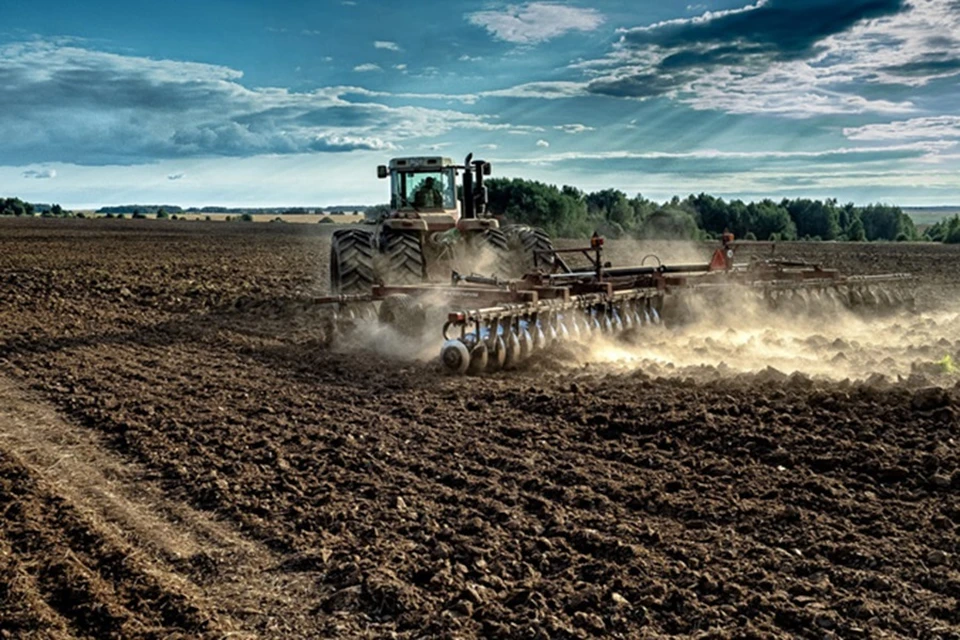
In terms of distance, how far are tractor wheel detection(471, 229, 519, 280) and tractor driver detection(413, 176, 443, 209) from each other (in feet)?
2.47

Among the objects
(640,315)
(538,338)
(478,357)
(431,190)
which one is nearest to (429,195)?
(431,190)

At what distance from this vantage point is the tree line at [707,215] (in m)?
55.5

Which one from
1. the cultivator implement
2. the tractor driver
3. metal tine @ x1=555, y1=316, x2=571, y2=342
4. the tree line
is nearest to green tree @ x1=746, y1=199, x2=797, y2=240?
the tree line

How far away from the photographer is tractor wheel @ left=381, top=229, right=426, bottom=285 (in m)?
11.9

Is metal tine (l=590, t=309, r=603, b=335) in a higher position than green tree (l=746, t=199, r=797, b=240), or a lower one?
lower

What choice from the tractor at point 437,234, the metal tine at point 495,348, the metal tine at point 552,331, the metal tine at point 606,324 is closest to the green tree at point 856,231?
the tractor at point 437,234

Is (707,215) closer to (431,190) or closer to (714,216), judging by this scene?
(714,216)

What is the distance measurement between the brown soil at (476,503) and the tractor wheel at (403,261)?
2.47 metres

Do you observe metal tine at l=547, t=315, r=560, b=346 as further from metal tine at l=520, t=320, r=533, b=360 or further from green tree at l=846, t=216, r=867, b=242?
green tree at l=846, t=216, r=867, b=242

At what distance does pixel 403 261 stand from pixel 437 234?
133 centimetres

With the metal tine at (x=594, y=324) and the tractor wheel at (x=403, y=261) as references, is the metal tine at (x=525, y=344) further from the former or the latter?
the tractor wheel at (x=403, y=261)

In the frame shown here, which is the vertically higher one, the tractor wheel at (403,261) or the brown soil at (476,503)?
the tractor wheel at (403,261)

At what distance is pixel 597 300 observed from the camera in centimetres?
1032

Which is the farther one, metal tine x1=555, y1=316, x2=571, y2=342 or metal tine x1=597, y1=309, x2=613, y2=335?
metal tine x1=597, y1=309, x2=613, y2=335
